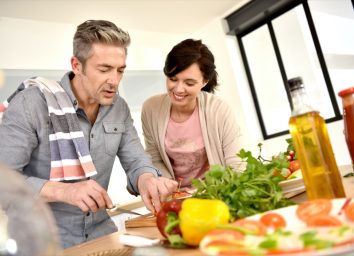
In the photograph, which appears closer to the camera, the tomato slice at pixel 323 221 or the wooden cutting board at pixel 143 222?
the tomato slice at pixel 323 221

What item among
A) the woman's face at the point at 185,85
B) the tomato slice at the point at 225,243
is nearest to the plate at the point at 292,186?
the tomato slice at the point at 225,243

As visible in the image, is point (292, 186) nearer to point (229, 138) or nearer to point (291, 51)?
point (229, 138)

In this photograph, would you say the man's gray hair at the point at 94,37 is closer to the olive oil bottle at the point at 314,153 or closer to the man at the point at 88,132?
the man at the point at 88,132

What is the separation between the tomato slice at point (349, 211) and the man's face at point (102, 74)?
45.1 inches

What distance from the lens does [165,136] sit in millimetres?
1901

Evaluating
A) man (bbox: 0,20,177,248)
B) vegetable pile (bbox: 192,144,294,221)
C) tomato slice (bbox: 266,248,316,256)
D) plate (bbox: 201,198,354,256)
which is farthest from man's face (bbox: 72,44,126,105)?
tomato slice (bbox: 266,248,316,256)

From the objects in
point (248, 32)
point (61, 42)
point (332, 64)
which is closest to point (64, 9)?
point (61, 42)

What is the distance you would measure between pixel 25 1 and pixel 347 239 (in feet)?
11.7

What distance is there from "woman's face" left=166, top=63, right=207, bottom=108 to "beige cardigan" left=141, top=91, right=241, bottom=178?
92 mm

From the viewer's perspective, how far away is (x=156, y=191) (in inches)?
43.8

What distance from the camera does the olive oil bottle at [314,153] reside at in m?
Result: 0.65

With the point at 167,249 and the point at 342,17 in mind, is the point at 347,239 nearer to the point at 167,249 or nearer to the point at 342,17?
the point at 167,249

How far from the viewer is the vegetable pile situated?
660mm

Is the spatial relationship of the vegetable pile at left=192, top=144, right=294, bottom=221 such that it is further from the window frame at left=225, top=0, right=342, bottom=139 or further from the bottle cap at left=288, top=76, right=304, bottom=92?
the window frame at left=225, top=0, right=342, bottom=139
